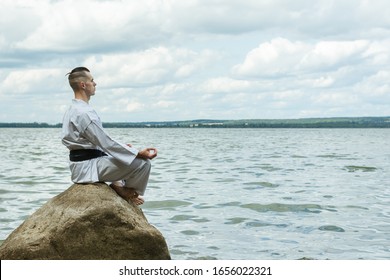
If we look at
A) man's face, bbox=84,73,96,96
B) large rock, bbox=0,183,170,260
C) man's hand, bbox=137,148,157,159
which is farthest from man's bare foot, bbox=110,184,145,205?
man's face, bbox=84,73,96,96

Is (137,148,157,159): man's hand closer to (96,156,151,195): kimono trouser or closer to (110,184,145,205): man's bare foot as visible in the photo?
(96,156,151,195): kimono trouser

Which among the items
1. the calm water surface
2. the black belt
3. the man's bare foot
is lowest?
the calm water surface

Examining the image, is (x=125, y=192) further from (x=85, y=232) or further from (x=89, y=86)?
(x=89, y=86)

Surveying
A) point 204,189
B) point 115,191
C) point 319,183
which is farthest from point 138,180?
point 319,183

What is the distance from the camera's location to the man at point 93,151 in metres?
8.09

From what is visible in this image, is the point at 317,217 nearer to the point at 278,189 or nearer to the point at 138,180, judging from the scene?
the point at 278,189

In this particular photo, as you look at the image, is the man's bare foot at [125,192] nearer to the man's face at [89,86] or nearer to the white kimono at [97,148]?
the white kimono at [97,148]

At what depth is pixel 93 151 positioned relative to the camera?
8352mm

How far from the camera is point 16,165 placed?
98.8ft

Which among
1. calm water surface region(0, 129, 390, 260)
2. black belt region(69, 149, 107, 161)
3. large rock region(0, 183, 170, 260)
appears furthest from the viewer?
calm water surface region(0, 129, 390, 260)

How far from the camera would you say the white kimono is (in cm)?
809

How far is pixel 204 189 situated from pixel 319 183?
4.79 metres

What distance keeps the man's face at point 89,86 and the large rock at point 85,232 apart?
128cm
